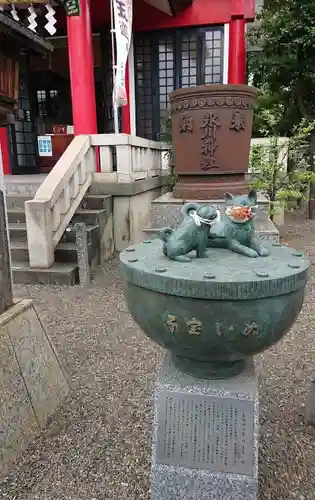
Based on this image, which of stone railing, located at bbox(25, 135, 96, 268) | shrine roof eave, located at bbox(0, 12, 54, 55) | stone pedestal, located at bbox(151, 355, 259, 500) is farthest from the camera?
stone railing, located at bbox(25, 135, 96, 268)

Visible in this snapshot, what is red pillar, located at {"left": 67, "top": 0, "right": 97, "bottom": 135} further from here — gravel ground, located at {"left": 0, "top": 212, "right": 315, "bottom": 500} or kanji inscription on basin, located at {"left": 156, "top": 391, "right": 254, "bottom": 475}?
kanji inscription on basin, located at {"left": 156, "top": 391, "right": 254, "bottom": 475}

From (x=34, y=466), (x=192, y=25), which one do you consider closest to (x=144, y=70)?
(x=192, y=25)

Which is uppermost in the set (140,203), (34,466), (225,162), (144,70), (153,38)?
(153,38)

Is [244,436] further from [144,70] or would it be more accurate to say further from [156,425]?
[144,70]

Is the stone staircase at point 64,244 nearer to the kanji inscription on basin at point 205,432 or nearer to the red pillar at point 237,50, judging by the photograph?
the kanji inscription on basin at point 205,432

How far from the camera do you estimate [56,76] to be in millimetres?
10773

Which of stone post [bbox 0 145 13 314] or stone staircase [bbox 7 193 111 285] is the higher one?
stone post [bbox 0 145 13 314]

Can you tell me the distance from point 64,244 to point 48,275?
623 millimetres

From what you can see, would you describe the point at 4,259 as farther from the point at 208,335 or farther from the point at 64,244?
the point at 64,244

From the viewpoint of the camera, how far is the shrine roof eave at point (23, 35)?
2013 mm

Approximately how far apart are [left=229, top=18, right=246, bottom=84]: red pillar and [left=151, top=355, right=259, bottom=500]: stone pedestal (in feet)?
25.2

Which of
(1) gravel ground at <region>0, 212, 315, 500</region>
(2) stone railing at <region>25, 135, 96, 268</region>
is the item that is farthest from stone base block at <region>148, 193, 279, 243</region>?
(1) gravel ground at <region>0, 212, 315, 500</region>

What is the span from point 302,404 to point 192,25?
767 centimetres

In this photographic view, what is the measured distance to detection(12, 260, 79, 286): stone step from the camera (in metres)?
4.63
